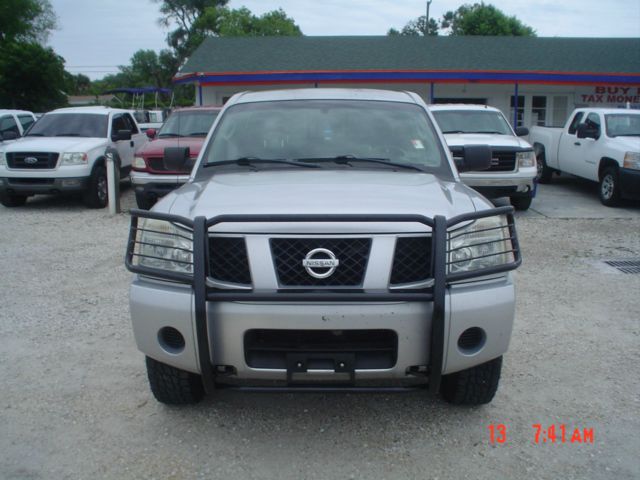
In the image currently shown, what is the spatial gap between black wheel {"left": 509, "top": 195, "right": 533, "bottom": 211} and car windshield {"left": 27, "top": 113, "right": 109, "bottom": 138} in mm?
7857

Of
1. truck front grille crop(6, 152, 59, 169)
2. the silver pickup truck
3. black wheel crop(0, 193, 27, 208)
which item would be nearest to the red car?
truck front grille crop(6, 152, 59, 169)

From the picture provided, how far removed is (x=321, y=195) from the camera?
328 centimetres

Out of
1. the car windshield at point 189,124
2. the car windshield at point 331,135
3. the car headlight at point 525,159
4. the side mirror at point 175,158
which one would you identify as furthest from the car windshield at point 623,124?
the side mirror at point 175,158

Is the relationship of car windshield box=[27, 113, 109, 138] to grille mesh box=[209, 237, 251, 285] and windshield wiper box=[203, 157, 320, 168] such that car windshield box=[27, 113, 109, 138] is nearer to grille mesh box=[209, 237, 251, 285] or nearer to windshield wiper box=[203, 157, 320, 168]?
windshield wiper box=[203, 157, 320, 168]

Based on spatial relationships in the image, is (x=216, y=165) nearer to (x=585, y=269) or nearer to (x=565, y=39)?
(x=585, y=269)

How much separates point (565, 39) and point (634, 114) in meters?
17.2

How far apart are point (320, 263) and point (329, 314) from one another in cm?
24

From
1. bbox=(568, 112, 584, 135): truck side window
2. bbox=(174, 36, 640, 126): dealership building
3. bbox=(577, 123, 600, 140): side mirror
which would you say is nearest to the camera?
bbox=(577, 123, 600, 140): side mirror

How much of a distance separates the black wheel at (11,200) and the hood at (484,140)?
26.3ft

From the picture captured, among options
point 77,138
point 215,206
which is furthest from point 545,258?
point 77,138

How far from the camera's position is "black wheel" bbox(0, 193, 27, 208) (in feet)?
38.4

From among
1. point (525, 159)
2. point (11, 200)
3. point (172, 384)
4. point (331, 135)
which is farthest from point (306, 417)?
point (11, 200)
